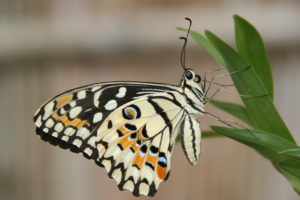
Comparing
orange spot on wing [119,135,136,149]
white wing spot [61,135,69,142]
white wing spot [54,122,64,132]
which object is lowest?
orange spot on wing [119,135,136,149]

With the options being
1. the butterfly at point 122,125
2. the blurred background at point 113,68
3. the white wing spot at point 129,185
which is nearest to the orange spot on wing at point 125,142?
the butterfly at point 122,125

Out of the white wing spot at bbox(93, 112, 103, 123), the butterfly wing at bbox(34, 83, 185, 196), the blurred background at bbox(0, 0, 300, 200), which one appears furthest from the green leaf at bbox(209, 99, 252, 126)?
the blurred background at bbox(0, 0, 300, 200)

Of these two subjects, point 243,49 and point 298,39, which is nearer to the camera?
point 243,49

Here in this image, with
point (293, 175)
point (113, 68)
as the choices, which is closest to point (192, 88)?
point (293, 175)

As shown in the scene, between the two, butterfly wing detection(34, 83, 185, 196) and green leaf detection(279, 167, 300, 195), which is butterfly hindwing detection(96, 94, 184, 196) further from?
green leaf detection(279, 167, 300, 195)

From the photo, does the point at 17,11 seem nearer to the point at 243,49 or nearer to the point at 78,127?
the point at 78,127

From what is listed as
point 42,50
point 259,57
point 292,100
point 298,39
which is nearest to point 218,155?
point 292,100
